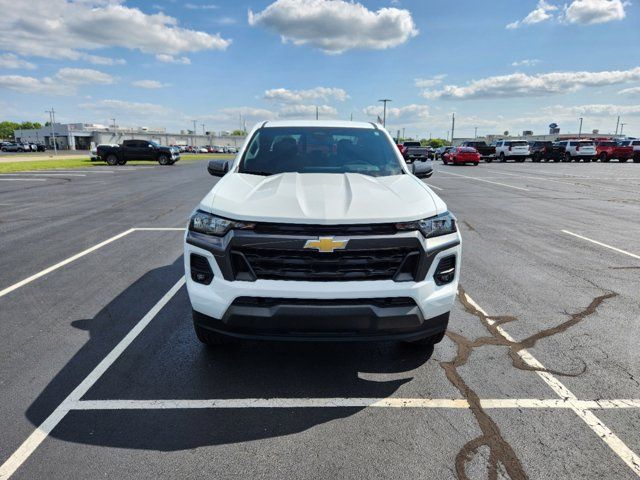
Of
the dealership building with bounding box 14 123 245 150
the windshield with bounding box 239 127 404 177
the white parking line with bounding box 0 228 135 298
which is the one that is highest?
the dealership building with bounding box 14 123 245 150

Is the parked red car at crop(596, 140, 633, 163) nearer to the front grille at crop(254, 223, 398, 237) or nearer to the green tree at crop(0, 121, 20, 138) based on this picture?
the front grille at crop(254, 223, 398, 237)

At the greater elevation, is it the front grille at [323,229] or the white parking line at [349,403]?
the front grille at [323,229]

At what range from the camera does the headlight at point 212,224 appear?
2910 millimetres

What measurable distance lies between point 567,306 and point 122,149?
3476cm

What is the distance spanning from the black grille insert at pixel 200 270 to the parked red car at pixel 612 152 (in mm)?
45082

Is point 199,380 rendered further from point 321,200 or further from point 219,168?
point 219,168

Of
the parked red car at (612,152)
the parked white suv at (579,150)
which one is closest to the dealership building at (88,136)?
the parked white suv at (579,150)

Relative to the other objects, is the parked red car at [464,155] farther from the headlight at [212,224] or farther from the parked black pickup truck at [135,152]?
the headlight at [212,224]

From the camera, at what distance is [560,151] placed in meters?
40.8

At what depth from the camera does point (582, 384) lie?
3.20m

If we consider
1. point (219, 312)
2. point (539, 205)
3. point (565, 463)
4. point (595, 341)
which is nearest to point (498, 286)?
point (595, 341)

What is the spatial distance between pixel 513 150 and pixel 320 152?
41.2 metres

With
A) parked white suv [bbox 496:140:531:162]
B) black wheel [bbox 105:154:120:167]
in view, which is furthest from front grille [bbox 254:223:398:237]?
parked white suv [bbox 496:140:531:162]

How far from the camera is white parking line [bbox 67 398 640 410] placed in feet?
9.46
